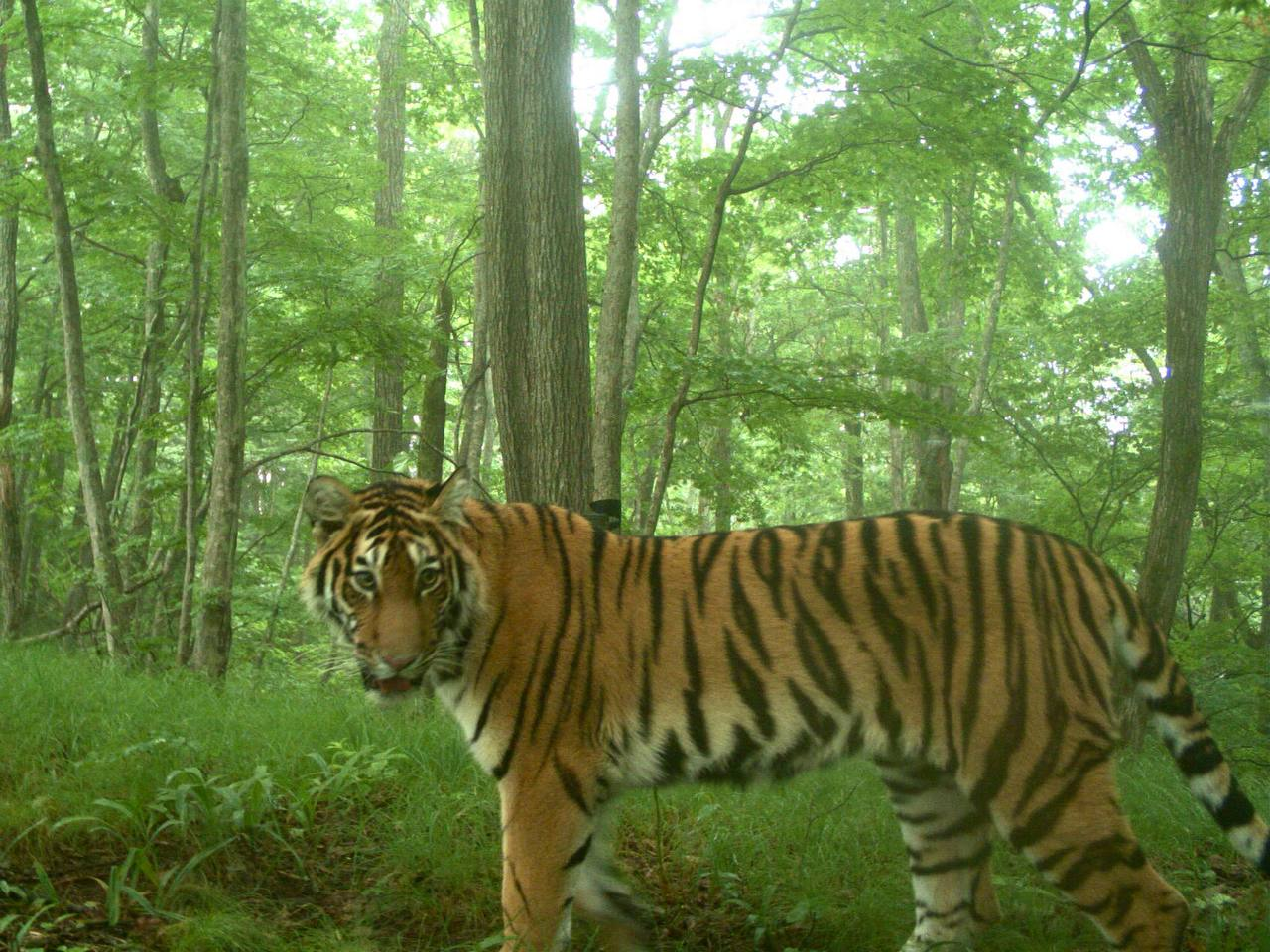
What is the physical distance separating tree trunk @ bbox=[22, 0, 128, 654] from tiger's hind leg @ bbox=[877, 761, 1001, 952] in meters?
6.27

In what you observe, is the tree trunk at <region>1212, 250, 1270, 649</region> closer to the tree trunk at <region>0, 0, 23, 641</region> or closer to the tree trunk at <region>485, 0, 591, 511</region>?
the tree trunk at <region>485, 0, 591, 511</region>

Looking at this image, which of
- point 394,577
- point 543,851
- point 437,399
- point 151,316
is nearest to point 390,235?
point 437,399

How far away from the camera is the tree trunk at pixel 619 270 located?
7832 mm

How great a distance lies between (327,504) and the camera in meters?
3.71

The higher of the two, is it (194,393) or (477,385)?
(477,385)

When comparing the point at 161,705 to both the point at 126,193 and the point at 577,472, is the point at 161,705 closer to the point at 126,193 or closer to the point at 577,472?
the point at 577,472

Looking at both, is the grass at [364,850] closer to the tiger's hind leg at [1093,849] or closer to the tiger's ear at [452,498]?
the tiger's hind leg at [1093,849]

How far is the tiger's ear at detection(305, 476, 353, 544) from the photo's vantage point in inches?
145

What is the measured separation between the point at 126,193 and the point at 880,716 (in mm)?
7973

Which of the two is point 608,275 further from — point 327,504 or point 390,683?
point 390,683

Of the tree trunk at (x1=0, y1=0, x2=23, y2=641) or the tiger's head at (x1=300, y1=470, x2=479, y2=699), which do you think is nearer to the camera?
Result: the tiger's head at (x1=300, y1=470, x2=479, y2=699)

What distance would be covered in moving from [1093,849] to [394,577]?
233cm

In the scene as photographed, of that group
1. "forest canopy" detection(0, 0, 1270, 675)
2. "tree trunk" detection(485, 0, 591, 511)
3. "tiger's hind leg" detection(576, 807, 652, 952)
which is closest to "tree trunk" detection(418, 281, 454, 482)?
"forest canopy" detection(0, 0, 1270, 675)

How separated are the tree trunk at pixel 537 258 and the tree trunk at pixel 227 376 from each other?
2.41 metres
